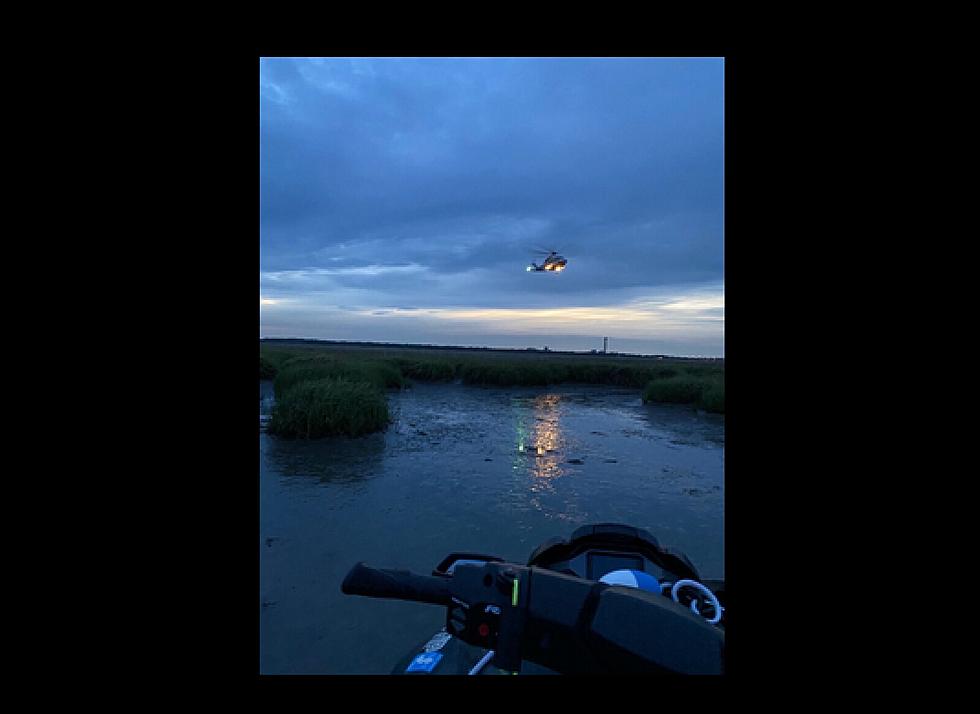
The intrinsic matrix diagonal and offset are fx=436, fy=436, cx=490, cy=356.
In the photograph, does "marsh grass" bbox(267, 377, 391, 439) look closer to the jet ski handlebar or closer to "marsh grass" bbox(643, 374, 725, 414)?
the jet ski handlebar

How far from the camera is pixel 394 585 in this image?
3.85 feet

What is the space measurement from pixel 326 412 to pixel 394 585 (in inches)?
316

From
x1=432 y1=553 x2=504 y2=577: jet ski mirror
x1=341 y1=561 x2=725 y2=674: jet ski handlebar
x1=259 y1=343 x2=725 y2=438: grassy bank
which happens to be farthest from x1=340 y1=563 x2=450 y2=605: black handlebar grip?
x1=259 y1=343 x2=725 y2=438: grassy bank

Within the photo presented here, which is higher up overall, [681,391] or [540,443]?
[681,391]

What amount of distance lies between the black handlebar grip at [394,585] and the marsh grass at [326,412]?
7.87m

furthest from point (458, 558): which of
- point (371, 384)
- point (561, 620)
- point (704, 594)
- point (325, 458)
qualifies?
point (371, 384)

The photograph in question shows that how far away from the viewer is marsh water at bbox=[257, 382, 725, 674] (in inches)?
113

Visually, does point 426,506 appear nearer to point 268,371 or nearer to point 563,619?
point 563,619

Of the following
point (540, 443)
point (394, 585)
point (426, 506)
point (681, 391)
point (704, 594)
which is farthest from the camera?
point (681, 391)
